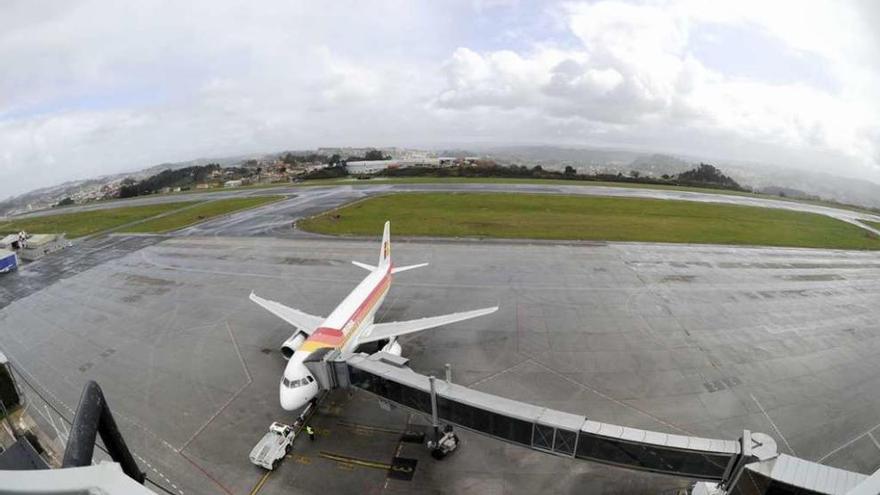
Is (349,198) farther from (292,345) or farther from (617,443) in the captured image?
(617,443)

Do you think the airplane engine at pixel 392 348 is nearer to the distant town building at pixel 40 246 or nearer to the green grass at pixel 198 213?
the green grass at pixel 198 213

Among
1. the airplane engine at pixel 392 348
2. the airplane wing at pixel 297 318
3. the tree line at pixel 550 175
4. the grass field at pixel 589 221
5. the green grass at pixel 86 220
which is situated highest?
the tree line at pixel 550 175

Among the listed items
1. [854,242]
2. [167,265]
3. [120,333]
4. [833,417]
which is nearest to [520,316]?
[833,417]

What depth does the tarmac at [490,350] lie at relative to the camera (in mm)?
24672

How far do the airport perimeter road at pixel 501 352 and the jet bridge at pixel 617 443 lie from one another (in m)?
4.29

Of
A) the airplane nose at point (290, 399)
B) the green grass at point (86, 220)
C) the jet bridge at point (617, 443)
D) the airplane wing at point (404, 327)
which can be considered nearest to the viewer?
the jet bridge at point (617, 443)

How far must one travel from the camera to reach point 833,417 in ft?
90.7

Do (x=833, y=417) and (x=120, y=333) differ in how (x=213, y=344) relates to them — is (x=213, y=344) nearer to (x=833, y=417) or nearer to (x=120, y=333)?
(x=120, y=333)

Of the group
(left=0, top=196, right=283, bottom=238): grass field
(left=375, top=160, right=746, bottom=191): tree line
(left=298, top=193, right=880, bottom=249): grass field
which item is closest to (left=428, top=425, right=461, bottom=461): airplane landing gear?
(left=298, top=193, right=880, bottom=249): grass field

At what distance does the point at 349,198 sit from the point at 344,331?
8729 cm

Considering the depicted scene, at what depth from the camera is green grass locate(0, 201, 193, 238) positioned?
92.7 metres

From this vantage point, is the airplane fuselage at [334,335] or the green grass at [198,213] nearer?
the airplane fuselage at [334,335]

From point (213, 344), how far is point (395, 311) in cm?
1715

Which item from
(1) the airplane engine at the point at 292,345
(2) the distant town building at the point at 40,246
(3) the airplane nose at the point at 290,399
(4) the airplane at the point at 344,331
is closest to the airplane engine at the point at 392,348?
(4) the airplane at the point at 344,331
